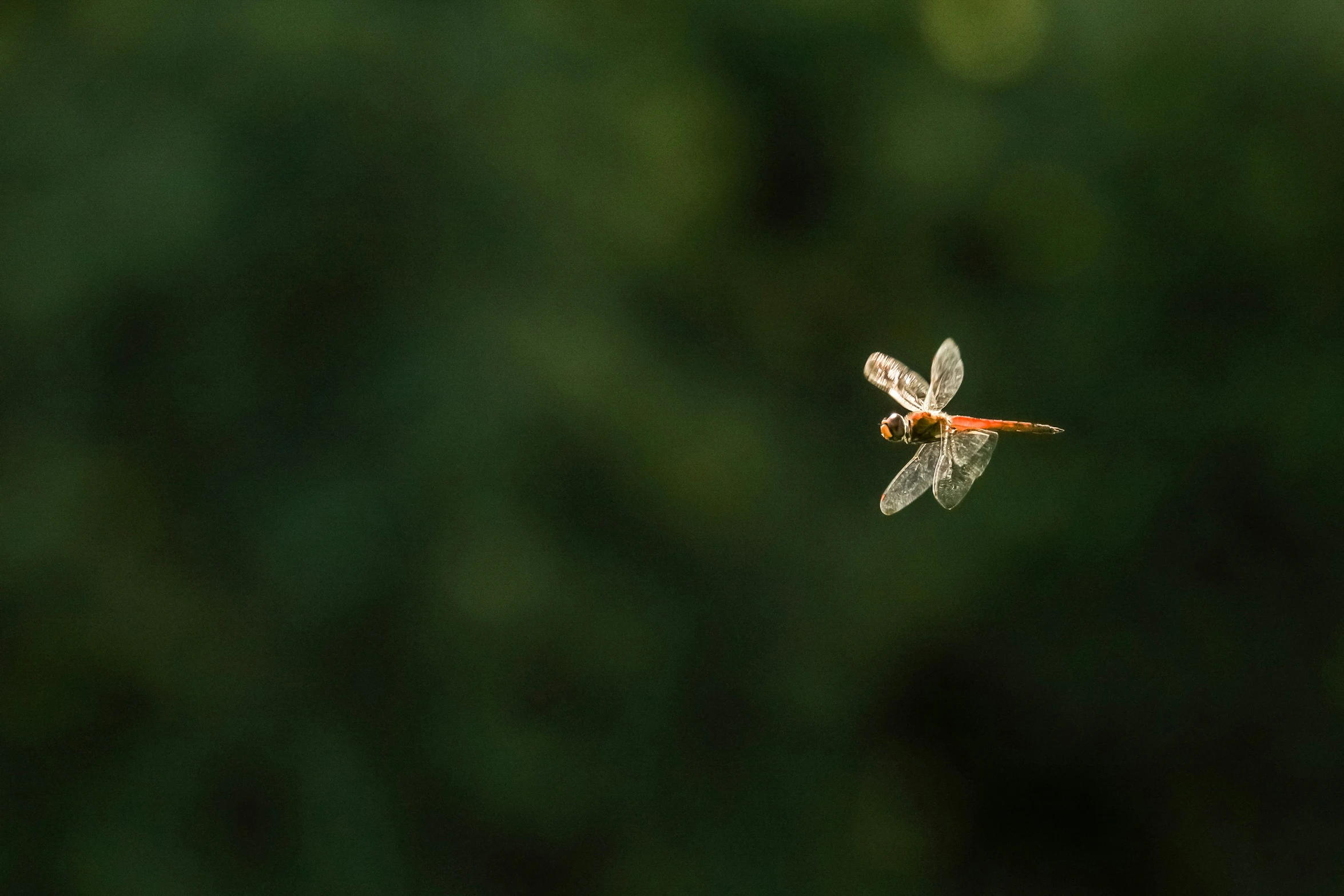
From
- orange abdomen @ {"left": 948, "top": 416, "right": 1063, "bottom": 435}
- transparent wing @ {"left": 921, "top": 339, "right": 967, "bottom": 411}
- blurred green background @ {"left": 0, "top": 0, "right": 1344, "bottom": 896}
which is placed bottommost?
orange abdomen @ {"left": 948, "top": 416, "right": 1063, "bottom": 435}

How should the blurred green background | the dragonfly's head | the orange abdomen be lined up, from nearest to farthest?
the orange abdomen
the dragonfly's head
the blurred green background

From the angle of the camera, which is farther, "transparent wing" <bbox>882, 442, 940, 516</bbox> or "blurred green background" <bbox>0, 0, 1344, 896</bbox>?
"blurred green background" <bbox>0, 0, 1344, 896</bbox>

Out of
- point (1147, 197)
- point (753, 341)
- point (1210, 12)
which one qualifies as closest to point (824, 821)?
point (753, 341)

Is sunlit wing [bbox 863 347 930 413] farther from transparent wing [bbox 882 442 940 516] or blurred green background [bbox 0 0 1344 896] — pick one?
blurred green background [bbox 0 0 1344 896]

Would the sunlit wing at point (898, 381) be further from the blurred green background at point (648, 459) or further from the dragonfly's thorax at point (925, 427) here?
the blurred green background at point (648, 459)

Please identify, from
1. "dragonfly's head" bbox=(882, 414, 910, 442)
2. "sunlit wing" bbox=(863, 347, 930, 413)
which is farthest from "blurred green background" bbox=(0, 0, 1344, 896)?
"dragonfly's head" bbox=(882, 414, 910, 442)

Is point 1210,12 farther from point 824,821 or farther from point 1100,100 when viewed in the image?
point 824,821

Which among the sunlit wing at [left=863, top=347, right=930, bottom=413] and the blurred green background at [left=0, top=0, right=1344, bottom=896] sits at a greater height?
the blurred green background at [left=0, top=0, right=1344, bottom=896]

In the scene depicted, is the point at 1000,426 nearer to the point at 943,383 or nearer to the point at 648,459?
the point at 943,383
